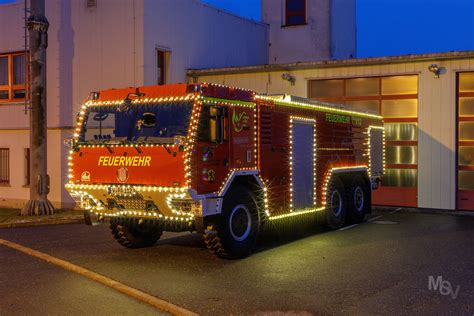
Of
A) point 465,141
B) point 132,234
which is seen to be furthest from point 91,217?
point 465,141

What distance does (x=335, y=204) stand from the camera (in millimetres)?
14336

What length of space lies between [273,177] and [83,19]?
10.5 m

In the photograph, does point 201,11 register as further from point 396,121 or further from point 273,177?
point 273,177

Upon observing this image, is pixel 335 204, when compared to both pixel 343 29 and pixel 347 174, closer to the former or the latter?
pixel 347 174

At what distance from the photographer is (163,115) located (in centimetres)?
1025

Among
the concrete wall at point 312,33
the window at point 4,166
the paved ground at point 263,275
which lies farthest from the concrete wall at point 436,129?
the window at point 4,166

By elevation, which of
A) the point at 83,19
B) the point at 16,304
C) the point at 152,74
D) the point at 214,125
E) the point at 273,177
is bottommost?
the point at 16,304

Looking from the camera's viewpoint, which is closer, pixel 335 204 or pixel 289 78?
pixel 335 204

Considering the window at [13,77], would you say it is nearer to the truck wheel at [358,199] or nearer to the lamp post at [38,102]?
the lamp post at [38,102]

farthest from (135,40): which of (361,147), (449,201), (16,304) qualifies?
(16,304)

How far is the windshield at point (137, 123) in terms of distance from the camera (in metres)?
10.0

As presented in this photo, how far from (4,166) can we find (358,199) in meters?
12.2

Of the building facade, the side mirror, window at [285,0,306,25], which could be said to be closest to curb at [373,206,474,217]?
the building facade

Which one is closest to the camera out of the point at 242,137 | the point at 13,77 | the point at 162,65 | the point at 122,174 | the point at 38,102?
the point at 122,174
